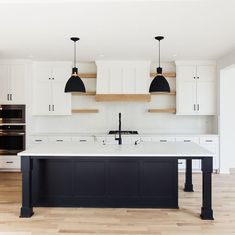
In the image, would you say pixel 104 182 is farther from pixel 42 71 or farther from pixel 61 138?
pixel 42 71

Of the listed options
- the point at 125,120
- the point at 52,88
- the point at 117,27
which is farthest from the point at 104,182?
the point at 52,88

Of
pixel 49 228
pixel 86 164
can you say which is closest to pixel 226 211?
pixel 86 164

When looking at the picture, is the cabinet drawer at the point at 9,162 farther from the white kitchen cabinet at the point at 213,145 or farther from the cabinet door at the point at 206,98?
the cabinet door at the point at 206,98

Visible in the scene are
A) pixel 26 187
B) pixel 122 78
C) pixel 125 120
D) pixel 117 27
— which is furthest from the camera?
pixel 125 120

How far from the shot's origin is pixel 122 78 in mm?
6473

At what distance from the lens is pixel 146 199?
13.2 ft

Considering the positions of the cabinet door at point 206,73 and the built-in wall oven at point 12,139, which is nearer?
the built-in wall oven at point 12,139

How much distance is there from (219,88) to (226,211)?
3.21 metres

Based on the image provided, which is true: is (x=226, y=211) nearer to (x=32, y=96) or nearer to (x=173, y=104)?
(x=173, y=104)

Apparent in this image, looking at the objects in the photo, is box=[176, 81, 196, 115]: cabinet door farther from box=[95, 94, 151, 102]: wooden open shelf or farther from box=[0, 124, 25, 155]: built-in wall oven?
box=[0, 124, 25, 155]: built-in wall oven

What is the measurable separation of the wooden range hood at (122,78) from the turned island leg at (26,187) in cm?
306

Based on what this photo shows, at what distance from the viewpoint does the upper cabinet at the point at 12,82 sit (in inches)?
251

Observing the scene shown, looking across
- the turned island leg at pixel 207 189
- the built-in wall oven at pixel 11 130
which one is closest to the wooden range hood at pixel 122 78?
the built-in wall oven at pixel 11 130

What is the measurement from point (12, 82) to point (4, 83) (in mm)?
184
